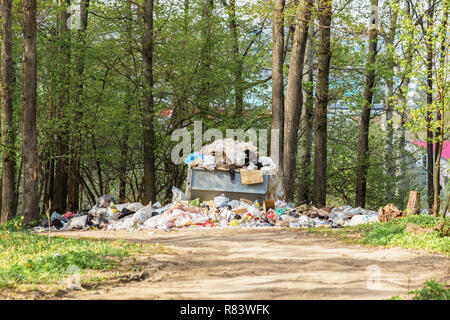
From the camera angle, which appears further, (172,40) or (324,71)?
(172,40)

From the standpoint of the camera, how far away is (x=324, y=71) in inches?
755

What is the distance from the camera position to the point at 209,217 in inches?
537

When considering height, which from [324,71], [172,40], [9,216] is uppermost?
Result: [172,40]

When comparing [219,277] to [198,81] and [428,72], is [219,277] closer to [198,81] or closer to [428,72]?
[428,72]

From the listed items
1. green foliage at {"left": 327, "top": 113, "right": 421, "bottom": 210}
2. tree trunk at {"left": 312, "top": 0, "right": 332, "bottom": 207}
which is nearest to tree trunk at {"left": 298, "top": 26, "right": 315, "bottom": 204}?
green foliage at {"left": 327, "top": 113, "right": 421, "bottom": 210}

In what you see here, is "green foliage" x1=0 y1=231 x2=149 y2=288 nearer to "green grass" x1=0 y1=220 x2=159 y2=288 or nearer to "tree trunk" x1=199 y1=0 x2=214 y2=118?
"green grass" x1=0 y1=220 x2=159 y2=288

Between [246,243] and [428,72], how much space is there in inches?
214

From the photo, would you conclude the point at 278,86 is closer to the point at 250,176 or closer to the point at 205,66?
the point at 205,66

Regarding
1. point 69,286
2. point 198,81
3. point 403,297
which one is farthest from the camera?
point 198,81

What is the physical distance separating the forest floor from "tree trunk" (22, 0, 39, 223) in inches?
247

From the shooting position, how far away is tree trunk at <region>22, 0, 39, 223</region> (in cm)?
1463

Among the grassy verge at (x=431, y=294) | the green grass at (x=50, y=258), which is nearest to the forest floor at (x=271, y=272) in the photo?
the grassy verge at (x=431, y=294)

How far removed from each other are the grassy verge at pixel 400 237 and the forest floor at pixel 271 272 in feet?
0.94
